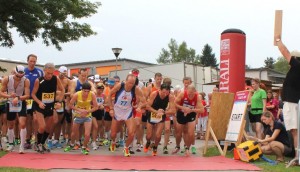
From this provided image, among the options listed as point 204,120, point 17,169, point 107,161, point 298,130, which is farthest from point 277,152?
point 204,120

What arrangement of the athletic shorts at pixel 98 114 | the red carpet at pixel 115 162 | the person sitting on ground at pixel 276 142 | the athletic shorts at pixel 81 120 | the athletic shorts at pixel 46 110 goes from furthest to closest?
1. the athletic shorts at pixel 98 114
2. the athletic shorts at pixel 81 120
3. the athletic shorts at pixel 46 110
4. the person sitting on ground at pixel 276 142
5. the red carpet at pixel 115 162

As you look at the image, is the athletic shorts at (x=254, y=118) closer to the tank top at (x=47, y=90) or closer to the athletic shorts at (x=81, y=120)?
the athletic shorts at (x=81, y=120)

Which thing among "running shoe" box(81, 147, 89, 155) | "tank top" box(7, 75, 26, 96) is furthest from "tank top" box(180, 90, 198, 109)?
"tank top" box(7, 75, 26, 96)

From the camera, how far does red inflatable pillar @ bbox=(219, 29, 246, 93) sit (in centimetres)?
1280

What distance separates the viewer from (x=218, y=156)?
32.2 ft

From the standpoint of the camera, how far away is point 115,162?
8188 mm

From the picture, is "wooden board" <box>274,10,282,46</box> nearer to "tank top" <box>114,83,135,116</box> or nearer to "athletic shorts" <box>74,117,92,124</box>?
"tank top" <box>114,83,135,116</box>

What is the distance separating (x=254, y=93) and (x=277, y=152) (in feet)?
9.59

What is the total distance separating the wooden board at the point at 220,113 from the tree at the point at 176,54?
82330 mm

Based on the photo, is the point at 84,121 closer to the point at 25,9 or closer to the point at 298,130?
the point at 298,130

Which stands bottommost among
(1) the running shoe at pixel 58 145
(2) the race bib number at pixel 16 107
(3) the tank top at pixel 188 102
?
(1) the running shoe at pixel 58 145

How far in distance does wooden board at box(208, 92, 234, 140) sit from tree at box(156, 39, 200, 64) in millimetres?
82330

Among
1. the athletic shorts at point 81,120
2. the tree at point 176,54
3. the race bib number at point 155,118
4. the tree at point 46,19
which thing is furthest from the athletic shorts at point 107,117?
the tree at point 176,54

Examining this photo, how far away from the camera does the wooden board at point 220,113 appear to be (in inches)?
417
